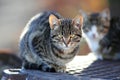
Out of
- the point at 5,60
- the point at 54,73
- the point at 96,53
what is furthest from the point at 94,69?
the point at 5,60

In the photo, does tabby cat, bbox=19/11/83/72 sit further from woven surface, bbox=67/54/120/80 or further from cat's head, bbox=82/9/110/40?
cat's head, bbox=82/9/110/40

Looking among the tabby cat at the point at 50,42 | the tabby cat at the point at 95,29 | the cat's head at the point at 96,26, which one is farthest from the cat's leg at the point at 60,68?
the cat's head at the point at 96,26

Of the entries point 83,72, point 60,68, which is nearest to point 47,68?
point 60,68

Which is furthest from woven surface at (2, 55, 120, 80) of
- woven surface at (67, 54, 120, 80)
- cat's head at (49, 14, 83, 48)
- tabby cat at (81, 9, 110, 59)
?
tabby cat at (81, 9, 110, 59)

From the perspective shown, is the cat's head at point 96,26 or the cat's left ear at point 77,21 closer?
the cat's left ear at point 77,21

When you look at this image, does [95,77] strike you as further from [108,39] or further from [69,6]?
[69,6]

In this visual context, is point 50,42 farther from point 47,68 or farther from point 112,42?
point 112,42

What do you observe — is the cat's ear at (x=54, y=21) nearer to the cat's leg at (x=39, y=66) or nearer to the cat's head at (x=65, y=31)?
the cat's head at (x=65, y=31)
